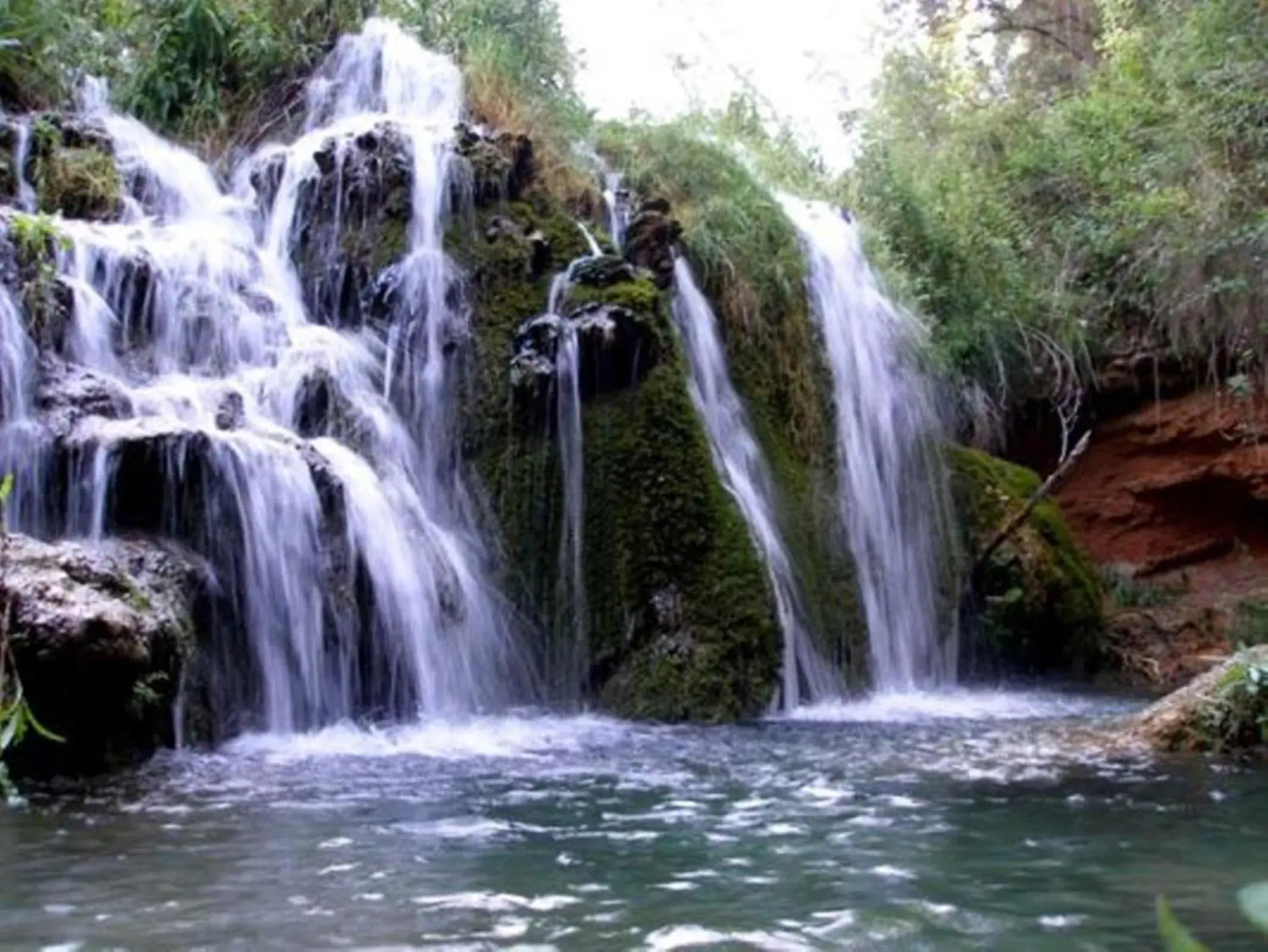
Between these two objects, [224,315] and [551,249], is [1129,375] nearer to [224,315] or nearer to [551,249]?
[551,249]

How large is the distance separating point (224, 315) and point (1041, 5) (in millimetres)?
16513

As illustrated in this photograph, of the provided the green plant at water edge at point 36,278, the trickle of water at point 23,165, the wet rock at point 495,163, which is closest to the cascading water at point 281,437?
the wet rock at point 495,163

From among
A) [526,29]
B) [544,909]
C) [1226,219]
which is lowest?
[544,909]

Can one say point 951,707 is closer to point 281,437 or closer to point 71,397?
point 281,437

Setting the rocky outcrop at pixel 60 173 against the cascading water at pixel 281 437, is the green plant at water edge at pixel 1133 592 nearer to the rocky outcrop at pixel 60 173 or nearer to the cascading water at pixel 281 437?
the cascading water at pixel 281 437

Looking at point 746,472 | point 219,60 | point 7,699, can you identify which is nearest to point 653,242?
point 746,472

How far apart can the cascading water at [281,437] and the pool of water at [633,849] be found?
3.24 feet

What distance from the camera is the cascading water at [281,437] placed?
23.2 ft

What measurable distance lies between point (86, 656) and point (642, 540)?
401cm

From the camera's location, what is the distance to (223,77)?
11766 mm

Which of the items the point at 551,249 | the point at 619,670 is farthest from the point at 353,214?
the point at 619,670

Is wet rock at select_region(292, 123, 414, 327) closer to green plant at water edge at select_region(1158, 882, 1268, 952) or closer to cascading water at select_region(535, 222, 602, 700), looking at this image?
cascading water at select_region(535, 222, 602, 700)

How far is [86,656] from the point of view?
17.8 feet

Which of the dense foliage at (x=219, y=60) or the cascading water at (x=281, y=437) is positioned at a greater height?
the dense foliage at (x=219, y=60)
